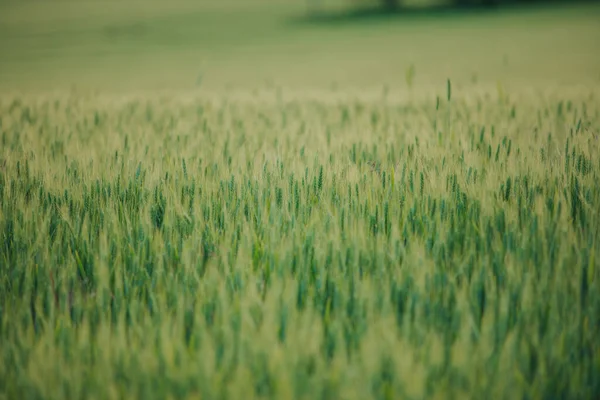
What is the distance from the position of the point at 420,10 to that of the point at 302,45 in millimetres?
12762

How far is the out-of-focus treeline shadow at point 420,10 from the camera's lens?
2797 centimetres

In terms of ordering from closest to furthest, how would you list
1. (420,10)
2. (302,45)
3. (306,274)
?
(306,274) < (302,45) < (420,10)

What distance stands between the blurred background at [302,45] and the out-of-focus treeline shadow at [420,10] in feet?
0.35

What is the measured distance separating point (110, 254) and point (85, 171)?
0.86m

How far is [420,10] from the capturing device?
2981 centimetres

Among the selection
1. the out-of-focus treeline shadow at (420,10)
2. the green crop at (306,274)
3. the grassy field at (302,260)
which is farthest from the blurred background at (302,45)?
the green crop at (306,274)

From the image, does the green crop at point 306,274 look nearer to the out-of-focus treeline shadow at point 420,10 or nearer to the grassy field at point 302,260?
the grassy field at point 302,260

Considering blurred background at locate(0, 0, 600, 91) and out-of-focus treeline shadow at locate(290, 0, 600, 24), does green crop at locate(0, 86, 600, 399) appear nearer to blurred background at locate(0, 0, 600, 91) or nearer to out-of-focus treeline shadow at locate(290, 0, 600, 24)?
blurred background at locate(0, 0, 600, 91)

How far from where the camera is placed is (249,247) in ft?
5.28

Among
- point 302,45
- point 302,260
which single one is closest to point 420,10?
point 302,45

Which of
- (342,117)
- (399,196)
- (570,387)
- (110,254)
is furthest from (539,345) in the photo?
(342,117)

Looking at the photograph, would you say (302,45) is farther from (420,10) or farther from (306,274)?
(306,274)

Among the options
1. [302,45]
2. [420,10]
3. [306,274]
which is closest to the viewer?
[306,274]

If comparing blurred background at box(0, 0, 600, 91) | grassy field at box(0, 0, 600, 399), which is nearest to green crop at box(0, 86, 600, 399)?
grassy field at box(0, 0, 600, 399)
